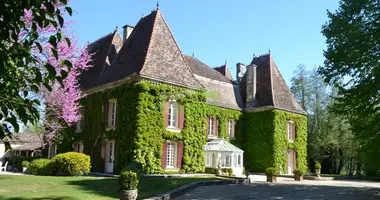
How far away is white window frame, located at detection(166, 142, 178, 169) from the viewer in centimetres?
2356

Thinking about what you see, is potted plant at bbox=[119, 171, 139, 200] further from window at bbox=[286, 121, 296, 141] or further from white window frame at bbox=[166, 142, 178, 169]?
window at bbox=[286, 121, 296, 141]

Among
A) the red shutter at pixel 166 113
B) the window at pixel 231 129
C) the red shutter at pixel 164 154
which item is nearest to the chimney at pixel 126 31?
the red shutter at pixel 166 113

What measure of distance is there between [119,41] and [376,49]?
69.1 feet

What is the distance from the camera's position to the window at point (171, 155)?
77.4 feet

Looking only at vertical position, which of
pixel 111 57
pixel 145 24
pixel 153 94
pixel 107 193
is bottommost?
pixel 107 193

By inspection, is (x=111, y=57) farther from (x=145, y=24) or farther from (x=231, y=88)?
(x=231, y=88)

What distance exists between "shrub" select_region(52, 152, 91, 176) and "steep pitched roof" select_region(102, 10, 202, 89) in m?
6.18

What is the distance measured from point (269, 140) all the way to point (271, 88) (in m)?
4.79

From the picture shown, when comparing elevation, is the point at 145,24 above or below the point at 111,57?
above

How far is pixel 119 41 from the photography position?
30688mm

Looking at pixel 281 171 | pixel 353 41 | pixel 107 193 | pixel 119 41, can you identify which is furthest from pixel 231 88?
pixel 107 193

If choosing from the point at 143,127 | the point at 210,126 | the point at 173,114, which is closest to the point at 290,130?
the point at 210,126

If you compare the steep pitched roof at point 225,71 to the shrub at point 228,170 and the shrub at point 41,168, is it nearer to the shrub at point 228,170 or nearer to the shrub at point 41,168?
the shrub at point 228,170

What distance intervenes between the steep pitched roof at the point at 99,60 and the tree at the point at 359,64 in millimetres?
16597
